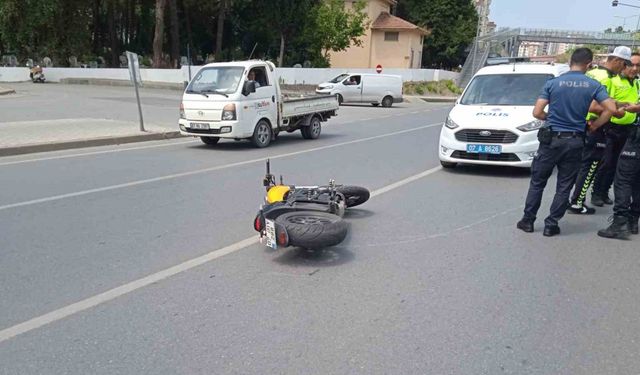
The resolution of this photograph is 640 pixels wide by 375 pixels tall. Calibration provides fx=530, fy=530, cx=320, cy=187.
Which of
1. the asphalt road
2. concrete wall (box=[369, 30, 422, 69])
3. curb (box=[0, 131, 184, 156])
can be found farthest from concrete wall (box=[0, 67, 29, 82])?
the asphalt road

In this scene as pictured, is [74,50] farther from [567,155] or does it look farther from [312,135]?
[567,155]

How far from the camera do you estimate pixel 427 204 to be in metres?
7.04

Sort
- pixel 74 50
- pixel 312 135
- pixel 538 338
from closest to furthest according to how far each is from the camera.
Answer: pixel 538 338 < pixel 312 135 < pixel 74 50

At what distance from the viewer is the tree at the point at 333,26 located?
131ft

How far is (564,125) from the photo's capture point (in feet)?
18.2

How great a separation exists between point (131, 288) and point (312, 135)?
10309 millimetres

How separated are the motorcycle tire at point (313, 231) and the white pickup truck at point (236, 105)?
724 cm

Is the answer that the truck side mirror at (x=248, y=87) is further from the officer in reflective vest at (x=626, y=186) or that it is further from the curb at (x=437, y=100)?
the curb at (x=437, y=100)

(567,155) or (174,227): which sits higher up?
(567,155)

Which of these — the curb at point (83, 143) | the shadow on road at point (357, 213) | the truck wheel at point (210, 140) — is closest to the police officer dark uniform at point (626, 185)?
the shadow on road at point (357, 213)

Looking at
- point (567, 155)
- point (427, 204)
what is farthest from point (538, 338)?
point (427, 204)

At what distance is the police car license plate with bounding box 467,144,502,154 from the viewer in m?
8.64

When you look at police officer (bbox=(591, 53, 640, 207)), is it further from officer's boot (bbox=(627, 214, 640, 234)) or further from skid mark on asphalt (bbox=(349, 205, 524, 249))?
skid mark on asphalt (bbox=(349, 205, 524, 249))

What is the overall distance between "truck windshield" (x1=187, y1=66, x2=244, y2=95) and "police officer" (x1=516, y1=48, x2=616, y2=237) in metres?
7.80
